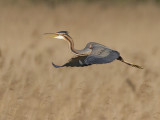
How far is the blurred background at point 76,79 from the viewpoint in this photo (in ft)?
18.8

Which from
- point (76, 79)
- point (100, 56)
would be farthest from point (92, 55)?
point (76, 79)

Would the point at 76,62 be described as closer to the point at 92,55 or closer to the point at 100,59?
the point at 92,55

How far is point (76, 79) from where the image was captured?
6.54 meters

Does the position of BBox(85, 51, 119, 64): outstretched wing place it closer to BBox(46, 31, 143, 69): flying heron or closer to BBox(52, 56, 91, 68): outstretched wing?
BBox(46, 31, 143, 69): flying heron

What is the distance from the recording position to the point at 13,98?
5832 millimetres

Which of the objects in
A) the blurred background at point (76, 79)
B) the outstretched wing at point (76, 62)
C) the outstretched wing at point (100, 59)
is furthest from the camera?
the outstretched wing at point (76, 62)

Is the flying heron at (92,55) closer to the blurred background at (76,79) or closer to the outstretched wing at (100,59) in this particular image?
the outstretched wing at (100,59)

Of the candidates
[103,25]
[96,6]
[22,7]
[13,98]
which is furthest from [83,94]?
[96,6]

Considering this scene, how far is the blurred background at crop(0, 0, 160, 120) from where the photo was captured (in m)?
5.73

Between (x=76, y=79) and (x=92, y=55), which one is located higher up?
(x=92, y=55)

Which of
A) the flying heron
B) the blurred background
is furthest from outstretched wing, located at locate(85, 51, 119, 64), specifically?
the blurred background

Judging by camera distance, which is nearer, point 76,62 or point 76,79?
point 76,62

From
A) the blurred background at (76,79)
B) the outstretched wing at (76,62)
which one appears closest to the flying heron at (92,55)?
the outstretched wing at (76,62)

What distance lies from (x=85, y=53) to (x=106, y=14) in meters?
6.82
